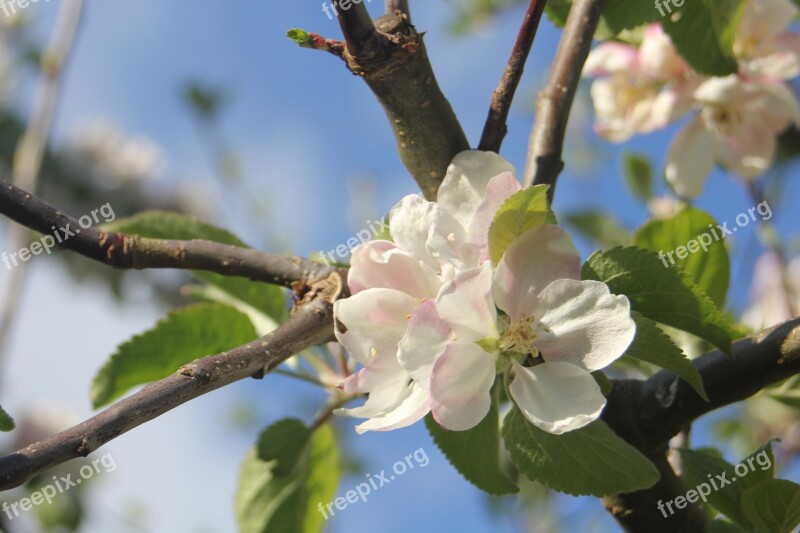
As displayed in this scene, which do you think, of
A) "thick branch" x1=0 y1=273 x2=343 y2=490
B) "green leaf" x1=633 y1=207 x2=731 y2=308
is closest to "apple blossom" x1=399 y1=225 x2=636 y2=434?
"thick branch" x1=0 y1=273 x2=343 y2=490

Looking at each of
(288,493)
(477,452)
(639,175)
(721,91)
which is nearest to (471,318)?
(477,452)

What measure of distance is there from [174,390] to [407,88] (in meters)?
0.38

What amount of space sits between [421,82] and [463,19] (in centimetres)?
260

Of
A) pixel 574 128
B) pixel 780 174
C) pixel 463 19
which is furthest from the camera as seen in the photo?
pixel 574 128

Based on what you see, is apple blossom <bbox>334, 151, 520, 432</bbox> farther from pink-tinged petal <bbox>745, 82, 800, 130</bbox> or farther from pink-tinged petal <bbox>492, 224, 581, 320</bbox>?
pink-tinged petal <bbox>745, 82, 800, 130</bbox>

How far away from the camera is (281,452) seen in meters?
1.07

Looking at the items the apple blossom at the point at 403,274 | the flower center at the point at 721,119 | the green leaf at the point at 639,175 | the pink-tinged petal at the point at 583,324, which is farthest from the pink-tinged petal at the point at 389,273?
the green leaf at the point at 639,175

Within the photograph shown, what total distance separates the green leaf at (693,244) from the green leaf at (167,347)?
0.56 m

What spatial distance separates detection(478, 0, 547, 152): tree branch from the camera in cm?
77

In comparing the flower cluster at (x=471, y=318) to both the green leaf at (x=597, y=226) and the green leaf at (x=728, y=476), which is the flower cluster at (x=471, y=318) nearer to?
the green leaf at (x=728, y=476)

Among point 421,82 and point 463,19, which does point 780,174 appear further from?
point 421,82

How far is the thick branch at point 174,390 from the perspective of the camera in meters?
0.53

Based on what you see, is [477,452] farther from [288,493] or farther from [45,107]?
[45,107]

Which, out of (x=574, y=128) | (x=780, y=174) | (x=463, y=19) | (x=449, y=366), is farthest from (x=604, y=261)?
(x=574, y=128)
